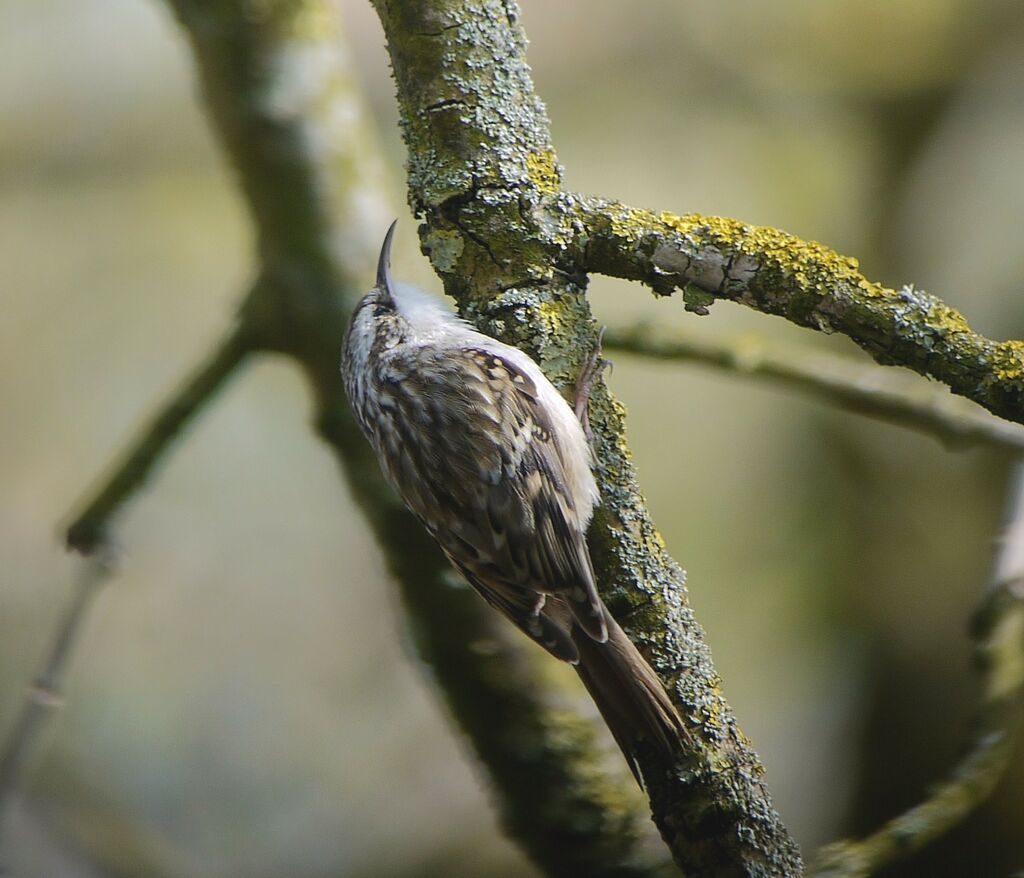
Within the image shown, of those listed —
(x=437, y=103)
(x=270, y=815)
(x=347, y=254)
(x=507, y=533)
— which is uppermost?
(x=437, y=103)

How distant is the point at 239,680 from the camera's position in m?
3.41

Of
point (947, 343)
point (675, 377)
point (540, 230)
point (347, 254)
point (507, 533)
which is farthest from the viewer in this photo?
point (675, 377)

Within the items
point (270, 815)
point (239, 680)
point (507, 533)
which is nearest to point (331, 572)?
point (239, 680)

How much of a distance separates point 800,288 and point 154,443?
1300mm

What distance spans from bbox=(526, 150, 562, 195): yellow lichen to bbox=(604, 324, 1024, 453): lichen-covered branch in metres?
0.67

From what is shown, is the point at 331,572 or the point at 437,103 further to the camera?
the point at 331,572

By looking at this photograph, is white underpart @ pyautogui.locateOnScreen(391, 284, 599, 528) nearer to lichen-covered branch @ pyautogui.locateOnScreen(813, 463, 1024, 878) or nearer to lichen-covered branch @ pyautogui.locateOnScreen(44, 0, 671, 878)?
lichen-covered branch @ pyautogui.locateOnScreen(44, 0, 671, 878)

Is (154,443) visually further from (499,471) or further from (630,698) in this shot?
(630,698)

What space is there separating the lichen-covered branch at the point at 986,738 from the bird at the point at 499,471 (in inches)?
15.3

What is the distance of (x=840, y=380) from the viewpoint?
2.10m

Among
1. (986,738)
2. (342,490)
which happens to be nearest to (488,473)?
(986,738)

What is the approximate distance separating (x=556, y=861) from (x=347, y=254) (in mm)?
1300

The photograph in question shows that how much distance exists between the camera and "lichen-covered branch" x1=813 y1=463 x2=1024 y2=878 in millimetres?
1487

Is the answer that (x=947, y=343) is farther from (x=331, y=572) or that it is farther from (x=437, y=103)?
(x=331, y=572)
